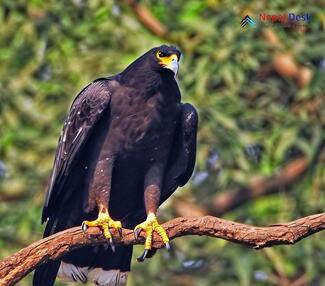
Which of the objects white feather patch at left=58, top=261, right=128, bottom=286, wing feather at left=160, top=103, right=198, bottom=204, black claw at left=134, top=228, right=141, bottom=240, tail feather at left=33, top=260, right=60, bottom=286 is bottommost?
white feather patch at left=58, top=261, right=128, bottom=286

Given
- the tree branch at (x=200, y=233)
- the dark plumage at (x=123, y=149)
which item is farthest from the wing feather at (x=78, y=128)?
the tree branch at (x=200, y=233)

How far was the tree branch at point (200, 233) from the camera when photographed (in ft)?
29.1

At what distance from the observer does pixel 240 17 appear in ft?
51.3

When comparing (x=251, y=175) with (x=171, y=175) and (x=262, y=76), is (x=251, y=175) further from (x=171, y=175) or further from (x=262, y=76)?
(x=171, y=175)

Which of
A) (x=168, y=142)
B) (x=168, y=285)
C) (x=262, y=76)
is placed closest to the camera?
(x=168, y=142)

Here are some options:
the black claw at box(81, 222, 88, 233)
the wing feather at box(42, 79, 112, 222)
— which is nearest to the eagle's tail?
the wing feather at box(42, 79, 112, 222)

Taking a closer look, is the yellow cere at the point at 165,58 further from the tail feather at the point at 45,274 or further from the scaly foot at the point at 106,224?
the tail feather at the point at 45,274

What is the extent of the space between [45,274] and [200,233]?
175 cm

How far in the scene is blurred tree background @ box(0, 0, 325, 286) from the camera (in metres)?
15.3

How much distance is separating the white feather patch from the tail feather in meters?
0.17

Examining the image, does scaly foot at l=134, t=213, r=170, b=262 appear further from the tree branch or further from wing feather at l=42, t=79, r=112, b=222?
wing feather at l=42, t=79, r=112, b=222

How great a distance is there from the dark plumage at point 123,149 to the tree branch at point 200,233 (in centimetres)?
94

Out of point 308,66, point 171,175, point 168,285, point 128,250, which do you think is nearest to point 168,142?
point 171,175

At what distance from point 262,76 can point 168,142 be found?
23.0 ft
